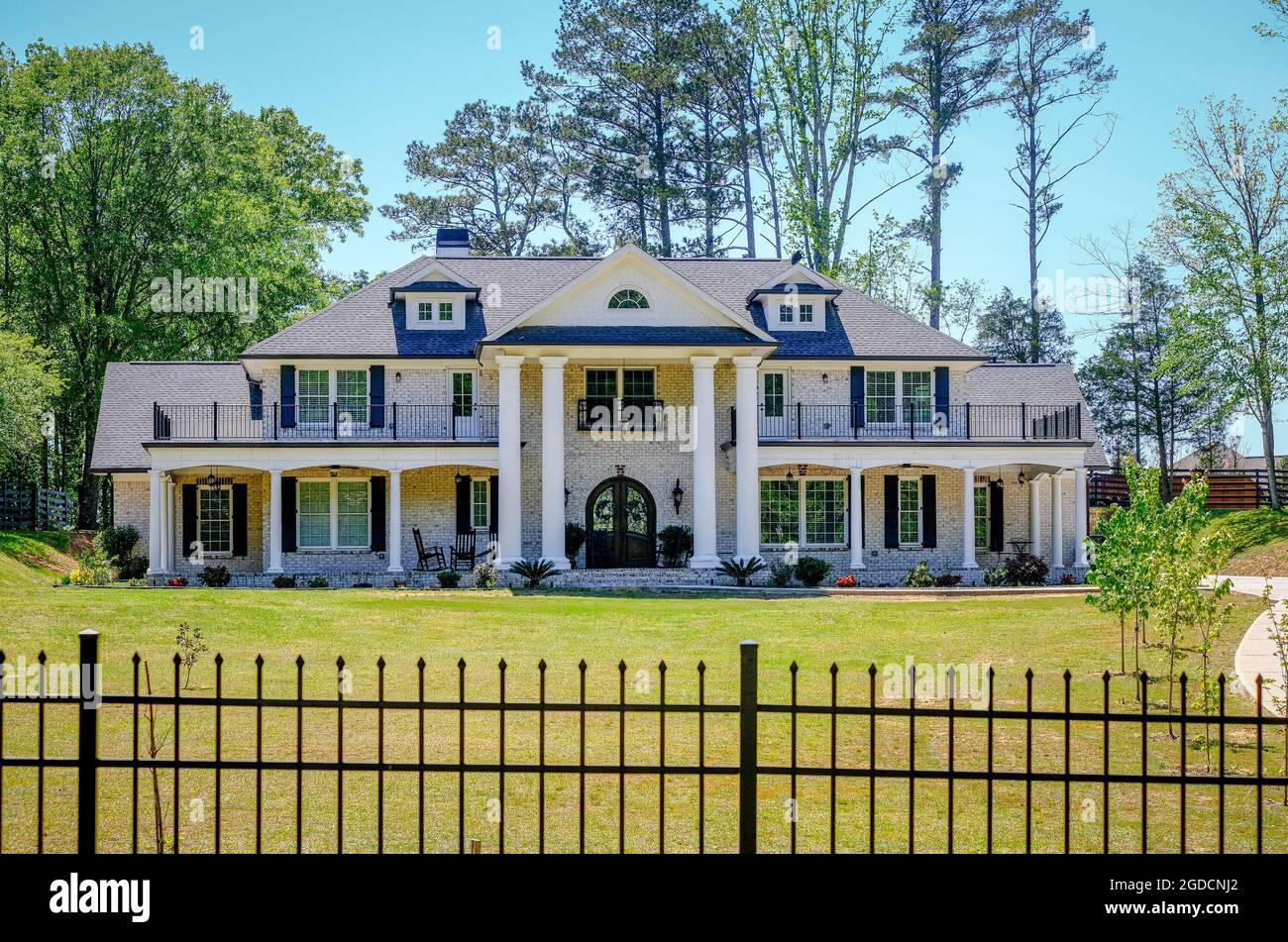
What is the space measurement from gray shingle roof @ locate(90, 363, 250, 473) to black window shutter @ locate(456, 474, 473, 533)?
7003 millimetres

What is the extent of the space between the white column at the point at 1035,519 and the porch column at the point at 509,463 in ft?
46.3

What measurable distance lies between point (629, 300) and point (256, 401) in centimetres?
1076

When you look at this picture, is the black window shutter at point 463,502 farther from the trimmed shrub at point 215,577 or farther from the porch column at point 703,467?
the porch column at point 703,467

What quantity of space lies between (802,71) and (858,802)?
122 feet

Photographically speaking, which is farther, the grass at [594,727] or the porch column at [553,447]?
the porch column at [553,447]

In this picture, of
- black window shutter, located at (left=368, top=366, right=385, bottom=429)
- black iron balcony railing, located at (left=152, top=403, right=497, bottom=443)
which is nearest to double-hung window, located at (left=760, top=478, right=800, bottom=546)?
black iron balcony railing, located at (left=152, top=403, right=497, bottom=443)

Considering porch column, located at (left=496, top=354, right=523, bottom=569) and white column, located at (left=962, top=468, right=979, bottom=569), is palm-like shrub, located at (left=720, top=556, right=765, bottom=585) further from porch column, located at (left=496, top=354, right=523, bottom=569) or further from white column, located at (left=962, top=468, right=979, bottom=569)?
white column, located at (left=962, top=468, right=979, bottom=569)

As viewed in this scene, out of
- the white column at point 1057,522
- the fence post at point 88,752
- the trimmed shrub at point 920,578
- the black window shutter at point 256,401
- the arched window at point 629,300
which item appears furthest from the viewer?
the white column at point 1057,522

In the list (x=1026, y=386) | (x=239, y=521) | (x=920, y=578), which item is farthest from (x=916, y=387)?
(x=239, y=521)

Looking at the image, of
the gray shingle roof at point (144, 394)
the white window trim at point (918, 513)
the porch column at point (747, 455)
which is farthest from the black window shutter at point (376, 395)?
the white window trim at point (918, 513)

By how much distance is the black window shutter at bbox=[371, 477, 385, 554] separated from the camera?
99.5 feet

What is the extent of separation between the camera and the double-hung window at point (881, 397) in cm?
3216
